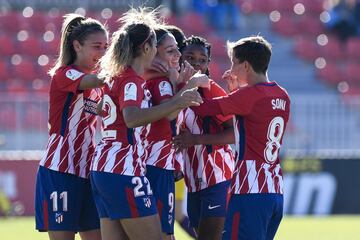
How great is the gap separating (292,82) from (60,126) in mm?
16421

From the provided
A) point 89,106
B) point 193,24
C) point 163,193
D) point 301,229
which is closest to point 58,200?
point 89,106

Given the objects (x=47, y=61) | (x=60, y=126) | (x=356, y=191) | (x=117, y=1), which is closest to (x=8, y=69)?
(x=47, y=61)

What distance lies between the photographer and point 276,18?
995 inches

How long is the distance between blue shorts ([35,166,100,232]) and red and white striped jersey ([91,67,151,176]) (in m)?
0.68

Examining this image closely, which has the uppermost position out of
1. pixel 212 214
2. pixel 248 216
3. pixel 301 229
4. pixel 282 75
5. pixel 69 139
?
pixel 69 139

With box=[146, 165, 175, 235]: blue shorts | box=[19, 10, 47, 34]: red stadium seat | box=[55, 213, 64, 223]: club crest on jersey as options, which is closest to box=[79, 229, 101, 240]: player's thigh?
box=[55, 213, 64, 223]: club crest on jersey

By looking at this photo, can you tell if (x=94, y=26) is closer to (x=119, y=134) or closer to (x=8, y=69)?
(x=119, y=134)

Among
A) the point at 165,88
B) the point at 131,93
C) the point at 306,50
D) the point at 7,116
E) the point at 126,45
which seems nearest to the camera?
the point at 131,93

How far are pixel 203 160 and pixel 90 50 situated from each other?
130 cm

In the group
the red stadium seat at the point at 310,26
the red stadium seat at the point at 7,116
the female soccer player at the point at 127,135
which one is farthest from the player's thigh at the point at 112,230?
the red stadium seat at the point at 310,26

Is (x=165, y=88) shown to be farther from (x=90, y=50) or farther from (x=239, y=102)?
(x=90, y=50)

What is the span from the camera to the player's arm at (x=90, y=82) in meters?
7.53

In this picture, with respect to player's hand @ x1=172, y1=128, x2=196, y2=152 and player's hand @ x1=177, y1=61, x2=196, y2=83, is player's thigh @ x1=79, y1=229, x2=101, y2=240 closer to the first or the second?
player's hand @ x1=172, y1=128, x2=196, y2=152

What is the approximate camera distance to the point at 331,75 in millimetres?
23922
